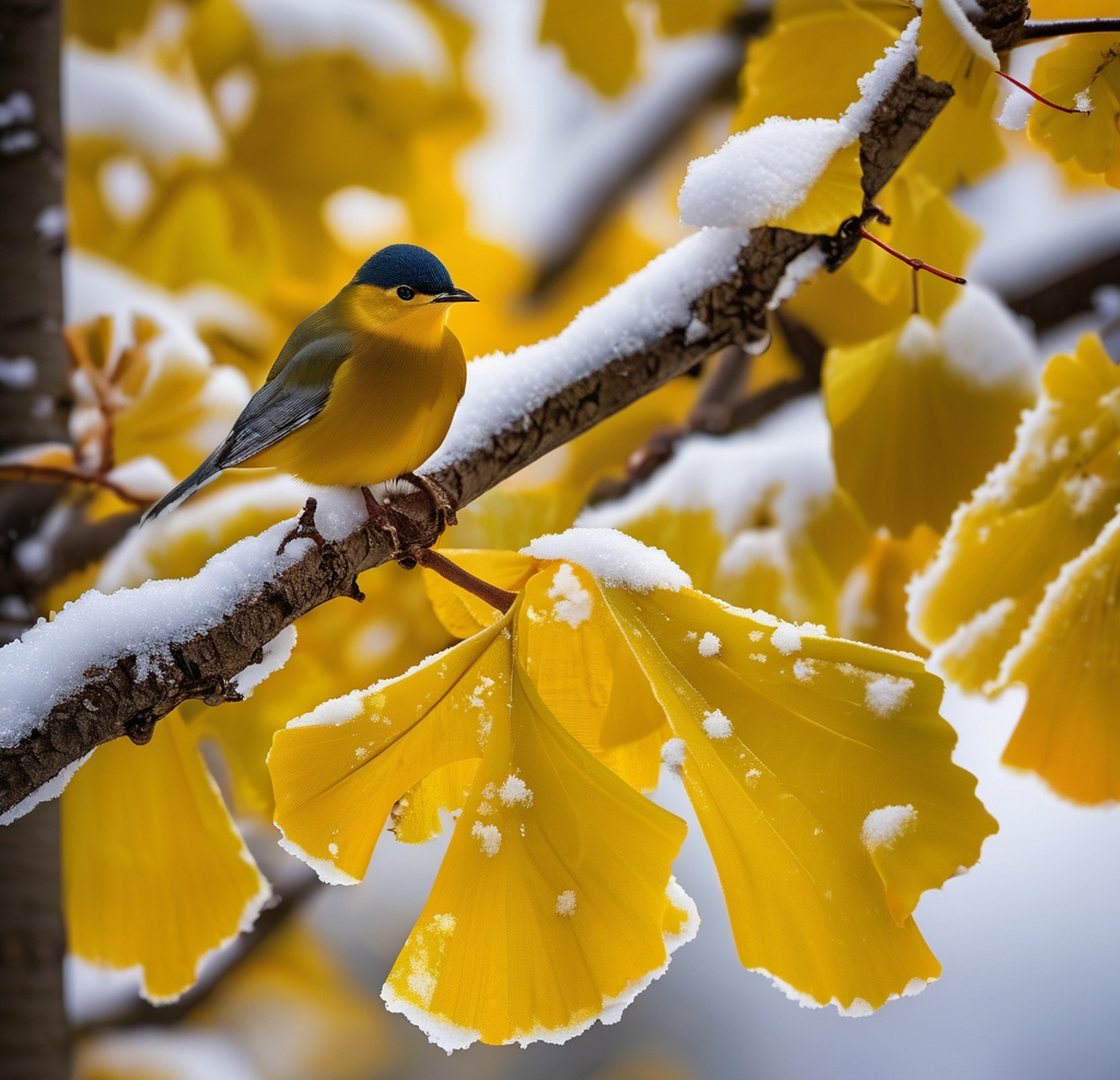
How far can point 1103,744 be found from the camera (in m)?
0.27

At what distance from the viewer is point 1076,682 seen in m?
0.28

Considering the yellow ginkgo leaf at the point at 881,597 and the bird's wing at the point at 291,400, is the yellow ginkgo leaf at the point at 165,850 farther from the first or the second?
the yellow ginkgo leaf at the point at 881,597

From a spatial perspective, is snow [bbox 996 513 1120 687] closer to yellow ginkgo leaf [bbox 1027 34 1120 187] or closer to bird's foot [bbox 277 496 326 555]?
yellow ginkgo leaf [bbox 1027 34 1120 187]

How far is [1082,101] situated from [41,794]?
0.30 m

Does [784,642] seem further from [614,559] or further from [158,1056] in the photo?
[158,1056]

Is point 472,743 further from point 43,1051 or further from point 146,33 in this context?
point 146,33

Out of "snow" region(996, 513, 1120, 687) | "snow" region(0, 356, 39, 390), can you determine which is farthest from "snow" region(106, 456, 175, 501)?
"snow" region(996, 513, 1120, 687)

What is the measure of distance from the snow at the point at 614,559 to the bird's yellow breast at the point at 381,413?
0.04m

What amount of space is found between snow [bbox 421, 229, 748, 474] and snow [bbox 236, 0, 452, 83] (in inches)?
18.5

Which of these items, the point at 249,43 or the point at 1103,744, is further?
the point at 249,43

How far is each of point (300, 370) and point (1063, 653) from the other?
0.76 ft

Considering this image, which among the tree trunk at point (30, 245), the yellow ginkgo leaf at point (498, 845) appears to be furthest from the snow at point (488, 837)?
the tree trunk at point (30, 245)

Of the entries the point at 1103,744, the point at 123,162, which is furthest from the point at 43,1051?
the point at 123,162

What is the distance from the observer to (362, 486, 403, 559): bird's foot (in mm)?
237
